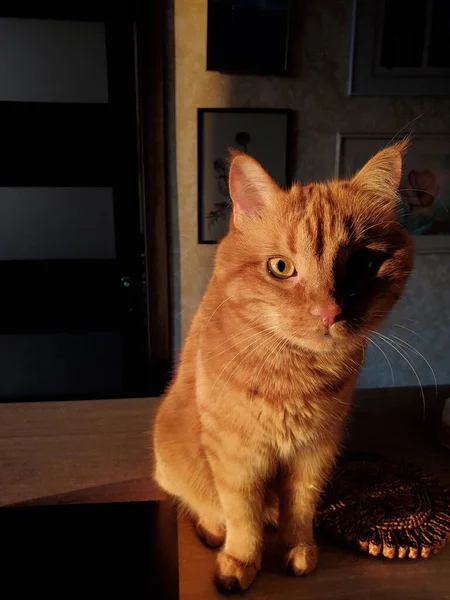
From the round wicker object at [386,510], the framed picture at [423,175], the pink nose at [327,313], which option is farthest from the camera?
the framed picture at [423,175]

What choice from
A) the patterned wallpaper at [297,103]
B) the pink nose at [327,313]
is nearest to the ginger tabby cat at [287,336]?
the pink nose at [327,313]

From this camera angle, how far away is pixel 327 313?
0.59m

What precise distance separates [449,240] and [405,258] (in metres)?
1.99

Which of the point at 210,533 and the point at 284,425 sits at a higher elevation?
the point at 284,425

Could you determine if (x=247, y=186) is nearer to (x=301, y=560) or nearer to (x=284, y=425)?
(x=284, y=425)

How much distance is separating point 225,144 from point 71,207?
29.8 inches

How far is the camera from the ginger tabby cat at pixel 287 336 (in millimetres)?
631

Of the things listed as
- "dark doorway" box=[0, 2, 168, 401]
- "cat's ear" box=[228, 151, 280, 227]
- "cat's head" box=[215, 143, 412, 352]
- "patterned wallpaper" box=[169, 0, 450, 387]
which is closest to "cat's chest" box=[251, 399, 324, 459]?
"cat's head" box=[215, 143, 412, 352]

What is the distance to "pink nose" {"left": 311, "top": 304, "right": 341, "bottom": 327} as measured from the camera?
→ 59cm

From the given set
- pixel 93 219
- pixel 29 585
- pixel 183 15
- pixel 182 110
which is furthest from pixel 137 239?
pixel 29 585

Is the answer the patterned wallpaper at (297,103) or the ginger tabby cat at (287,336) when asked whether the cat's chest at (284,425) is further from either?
the patterned wallpaper at (297,103)

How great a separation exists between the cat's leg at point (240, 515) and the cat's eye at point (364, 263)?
32 cm

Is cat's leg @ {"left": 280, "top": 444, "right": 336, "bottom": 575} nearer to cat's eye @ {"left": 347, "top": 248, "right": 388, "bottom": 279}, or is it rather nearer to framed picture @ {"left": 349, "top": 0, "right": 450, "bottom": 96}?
cat's eye @ {"left": 347, "top": 248, "right": 388, "bottom": 279}

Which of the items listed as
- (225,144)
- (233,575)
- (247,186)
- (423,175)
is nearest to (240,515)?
(233,575)
